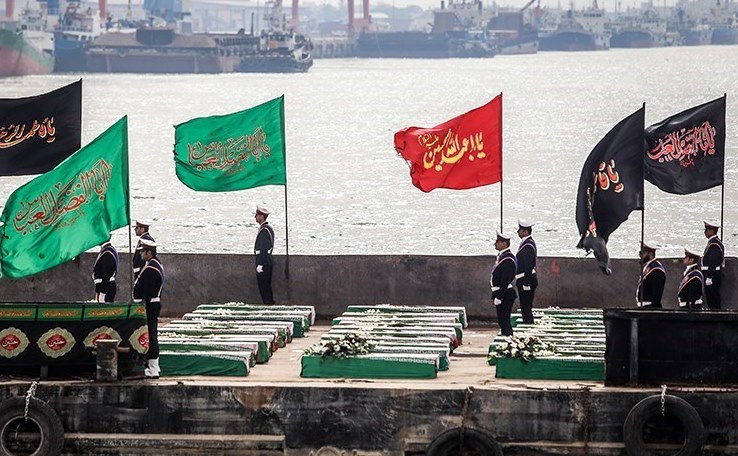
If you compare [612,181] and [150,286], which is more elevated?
[612,181]

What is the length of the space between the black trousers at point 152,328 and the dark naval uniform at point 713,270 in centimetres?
765

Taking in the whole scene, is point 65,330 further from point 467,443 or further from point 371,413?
point 467,443

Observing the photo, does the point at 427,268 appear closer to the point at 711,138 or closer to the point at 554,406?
the point at 711,138

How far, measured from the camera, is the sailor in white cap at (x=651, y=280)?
20203 millimetres

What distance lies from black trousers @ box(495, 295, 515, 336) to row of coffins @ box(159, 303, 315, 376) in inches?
Answer: 99.9

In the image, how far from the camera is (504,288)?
21391 millimetres

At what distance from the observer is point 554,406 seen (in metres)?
17.2

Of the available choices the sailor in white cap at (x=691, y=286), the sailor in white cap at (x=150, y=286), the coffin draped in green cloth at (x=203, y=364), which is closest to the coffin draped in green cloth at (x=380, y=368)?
the coffin draped in green cloth at (x=203, y=364)

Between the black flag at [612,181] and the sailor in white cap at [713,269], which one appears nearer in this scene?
the black flag at [612,181]

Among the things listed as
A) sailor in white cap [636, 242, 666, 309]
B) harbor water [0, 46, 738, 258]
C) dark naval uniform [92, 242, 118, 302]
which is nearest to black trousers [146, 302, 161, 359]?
dark naval uniform [92, 242, 118, 302]

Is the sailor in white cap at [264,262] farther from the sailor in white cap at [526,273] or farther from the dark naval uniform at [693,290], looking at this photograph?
the dark naval uniform at [693,290]

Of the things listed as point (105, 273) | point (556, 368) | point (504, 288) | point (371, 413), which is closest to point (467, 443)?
point (371, 413)

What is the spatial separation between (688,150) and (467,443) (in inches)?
251

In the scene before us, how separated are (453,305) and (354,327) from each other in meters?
3.26
